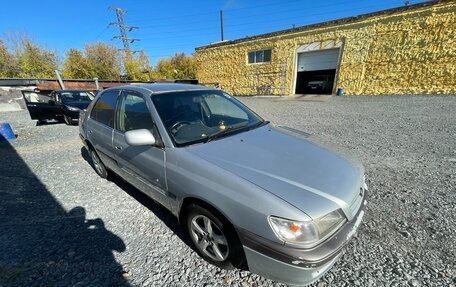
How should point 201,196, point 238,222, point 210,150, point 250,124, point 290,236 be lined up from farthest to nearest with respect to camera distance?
1. point 250,124
2. point 210,150
3. point 201,196
4. point 238,222
5. point 290,236

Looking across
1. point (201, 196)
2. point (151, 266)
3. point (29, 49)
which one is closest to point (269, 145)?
point (201, 196)

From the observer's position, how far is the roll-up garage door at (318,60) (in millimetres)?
16000

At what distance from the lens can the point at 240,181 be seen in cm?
156

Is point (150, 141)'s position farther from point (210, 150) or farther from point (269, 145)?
point (269, 145)

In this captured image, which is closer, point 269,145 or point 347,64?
point 269,145

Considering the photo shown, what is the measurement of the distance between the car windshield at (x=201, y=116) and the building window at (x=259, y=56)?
58.2 feet

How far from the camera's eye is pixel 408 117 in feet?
24.7

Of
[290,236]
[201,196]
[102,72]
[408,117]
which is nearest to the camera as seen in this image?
[290,236]

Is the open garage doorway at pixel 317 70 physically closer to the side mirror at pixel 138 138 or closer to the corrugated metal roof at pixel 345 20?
the corrugated metal roof at pixel 345 20

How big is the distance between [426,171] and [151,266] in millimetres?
4632

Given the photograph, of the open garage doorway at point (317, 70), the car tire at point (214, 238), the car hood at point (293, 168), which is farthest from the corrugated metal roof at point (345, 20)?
the car tire at point (214, 238)

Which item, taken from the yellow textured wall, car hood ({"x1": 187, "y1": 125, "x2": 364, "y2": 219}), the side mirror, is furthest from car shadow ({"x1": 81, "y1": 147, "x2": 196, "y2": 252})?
the yellow textured wall

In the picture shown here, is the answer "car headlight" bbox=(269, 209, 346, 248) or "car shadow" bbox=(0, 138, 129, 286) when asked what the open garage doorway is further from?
"car shadow" bbox=(0, 138, 129, 286)

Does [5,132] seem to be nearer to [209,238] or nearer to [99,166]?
[99,166]
